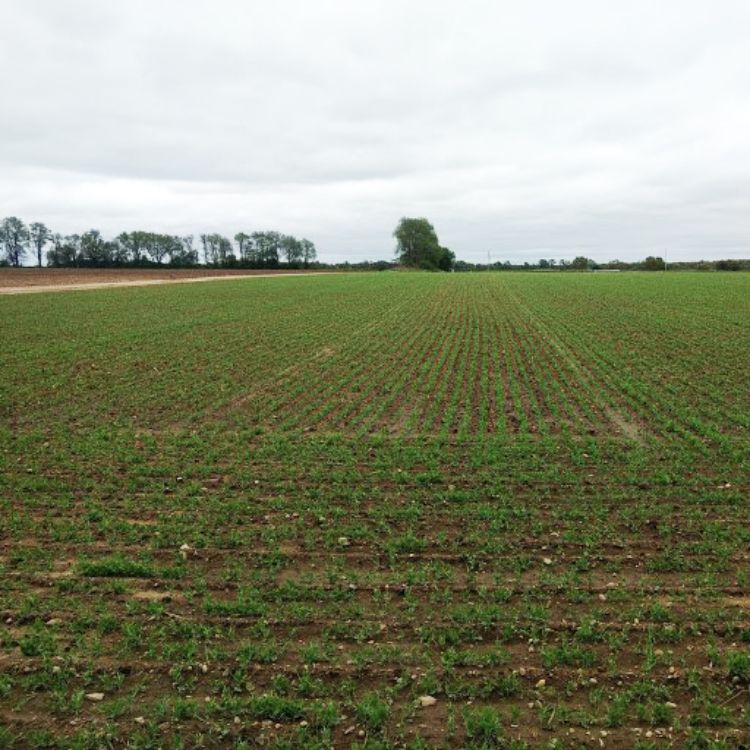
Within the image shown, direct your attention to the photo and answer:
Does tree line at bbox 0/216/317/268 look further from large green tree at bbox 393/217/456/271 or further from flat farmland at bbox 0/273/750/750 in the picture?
flat farmland at bbox 0/273/750/750

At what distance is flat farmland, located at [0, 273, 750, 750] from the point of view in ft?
14.0

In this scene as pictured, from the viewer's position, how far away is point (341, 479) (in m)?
8.69

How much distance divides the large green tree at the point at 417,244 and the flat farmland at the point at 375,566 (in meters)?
160

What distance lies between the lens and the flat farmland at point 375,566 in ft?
14.0

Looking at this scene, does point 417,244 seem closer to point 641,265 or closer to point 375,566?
point 641,265

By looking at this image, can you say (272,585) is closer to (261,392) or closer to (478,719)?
(478,719)

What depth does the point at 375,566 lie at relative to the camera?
626cm

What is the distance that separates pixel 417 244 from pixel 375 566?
559 feet

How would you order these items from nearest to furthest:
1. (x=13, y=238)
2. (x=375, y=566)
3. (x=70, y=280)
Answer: (x=375, y=566) < (x=70, y=280) < (x=13, y=238)

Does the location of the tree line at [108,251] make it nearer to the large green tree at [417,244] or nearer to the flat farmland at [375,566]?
the large green tree at [417,244]

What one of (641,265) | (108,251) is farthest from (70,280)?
(641,265)

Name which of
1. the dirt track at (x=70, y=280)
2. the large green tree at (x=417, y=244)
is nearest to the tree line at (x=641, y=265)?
the large green tree at (x=417, y=244)

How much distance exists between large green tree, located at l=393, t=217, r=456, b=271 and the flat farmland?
526 ft

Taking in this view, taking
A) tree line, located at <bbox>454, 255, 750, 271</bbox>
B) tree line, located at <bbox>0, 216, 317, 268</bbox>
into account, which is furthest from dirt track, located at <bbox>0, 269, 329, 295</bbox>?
tree line, located at <bbox>454, 255, 750, 271</bbox>
